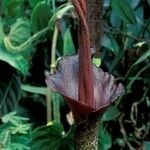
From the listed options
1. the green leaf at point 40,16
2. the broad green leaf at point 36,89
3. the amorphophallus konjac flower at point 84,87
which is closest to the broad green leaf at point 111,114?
the broad green leaf at point 36,89

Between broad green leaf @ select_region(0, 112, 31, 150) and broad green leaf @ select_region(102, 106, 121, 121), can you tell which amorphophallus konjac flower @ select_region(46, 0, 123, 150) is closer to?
broad green leaf @ select_region(0, 112, 31, 150)

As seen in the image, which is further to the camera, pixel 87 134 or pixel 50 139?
pixel 50 139

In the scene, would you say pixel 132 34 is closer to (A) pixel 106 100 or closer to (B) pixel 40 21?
(B) pixel 40 21

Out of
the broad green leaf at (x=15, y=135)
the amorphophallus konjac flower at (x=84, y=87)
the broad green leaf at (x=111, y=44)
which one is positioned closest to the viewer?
the amorphophallus konjac flower at (x=84, y=87)

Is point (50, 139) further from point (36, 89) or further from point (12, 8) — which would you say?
point (12, 8)

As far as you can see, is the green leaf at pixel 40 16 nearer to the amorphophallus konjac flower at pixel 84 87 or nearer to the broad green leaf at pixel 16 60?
the broad green leaf at pixel 16 60

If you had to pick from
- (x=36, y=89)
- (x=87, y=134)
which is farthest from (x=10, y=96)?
(x=87, y=134)

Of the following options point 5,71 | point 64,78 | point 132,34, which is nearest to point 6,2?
point 5,71
